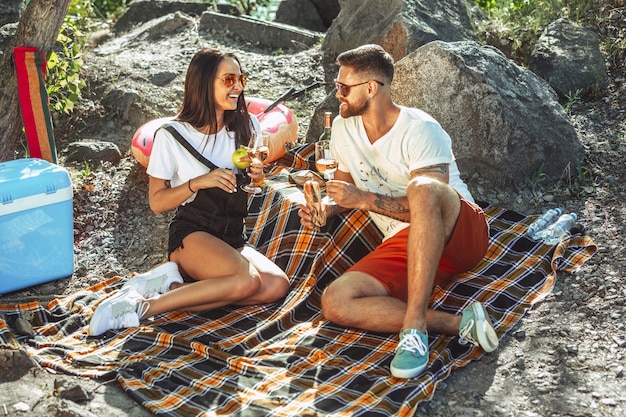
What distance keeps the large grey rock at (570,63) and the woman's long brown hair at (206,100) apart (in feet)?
10.1

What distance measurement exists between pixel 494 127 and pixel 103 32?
216 inches

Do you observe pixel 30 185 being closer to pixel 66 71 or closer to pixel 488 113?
pixel 66 71

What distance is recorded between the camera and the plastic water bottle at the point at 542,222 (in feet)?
16.8

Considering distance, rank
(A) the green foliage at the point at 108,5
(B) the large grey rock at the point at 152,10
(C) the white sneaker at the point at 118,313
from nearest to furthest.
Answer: (C) the white sneaker at the point at 118,313 → (B) the large grey rock at the point at 152,10 → (A) the green foliage at the point at 108,5

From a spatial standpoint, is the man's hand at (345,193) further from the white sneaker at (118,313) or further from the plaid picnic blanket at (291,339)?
the white sneaker at (118,313)

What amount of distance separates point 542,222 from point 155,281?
233 cm

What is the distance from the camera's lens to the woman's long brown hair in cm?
447

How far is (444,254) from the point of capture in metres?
4.32

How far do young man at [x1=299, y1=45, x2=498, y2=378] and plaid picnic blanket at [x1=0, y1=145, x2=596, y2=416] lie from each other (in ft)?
0.42

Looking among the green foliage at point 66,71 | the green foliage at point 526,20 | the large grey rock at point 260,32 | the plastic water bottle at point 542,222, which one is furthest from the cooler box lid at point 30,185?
the green foliage at point 526,20

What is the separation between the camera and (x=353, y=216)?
16.4 feet

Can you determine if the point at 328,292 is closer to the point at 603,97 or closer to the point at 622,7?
the point at 603,97

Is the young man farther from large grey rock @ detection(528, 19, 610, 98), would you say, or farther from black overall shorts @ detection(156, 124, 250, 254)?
large grey rock @ detection(528, 19, 610, 98)

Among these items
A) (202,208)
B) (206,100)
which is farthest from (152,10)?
(202,208)
